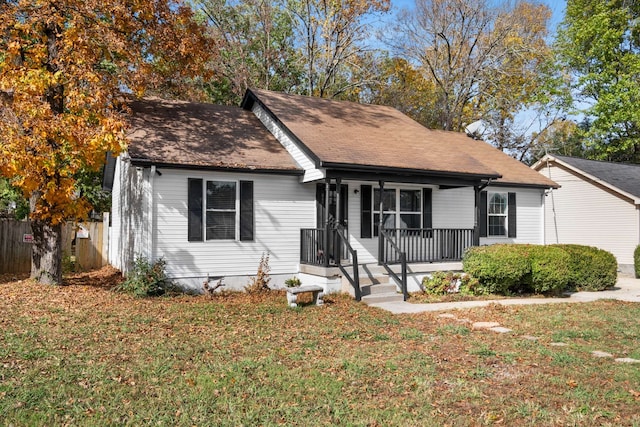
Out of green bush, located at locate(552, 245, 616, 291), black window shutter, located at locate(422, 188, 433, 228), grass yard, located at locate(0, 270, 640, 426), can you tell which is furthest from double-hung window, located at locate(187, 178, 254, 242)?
green bush, located at locate(552, 245, 616, 291)

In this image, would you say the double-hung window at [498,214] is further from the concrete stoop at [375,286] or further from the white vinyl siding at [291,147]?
the white vinyl siding at [291,147]

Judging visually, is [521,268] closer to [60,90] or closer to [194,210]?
[194,210]

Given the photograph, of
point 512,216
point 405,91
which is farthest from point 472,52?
point 512,216

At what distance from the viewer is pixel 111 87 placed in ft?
36.8

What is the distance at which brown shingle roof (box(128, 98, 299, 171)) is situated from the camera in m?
12.0

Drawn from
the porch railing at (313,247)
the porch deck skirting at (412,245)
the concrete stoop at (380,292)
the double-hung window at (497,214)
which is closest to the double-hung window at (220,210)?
the porch railing at (313,247)

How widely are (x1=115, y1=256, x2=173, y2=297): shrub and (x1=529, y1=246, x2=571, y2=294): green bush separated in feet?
28.4

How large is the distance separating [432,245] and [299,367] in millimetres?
8323

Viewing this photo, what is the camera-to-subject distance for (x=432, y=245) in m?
14.0

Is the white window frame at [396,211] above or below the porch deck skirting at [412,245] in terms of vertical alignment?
above

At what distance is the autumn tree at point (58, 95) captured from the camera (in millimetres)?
10141

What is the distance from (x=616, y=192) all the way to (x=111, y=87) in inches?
715

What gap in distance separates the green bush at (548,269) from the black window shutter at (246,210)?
6901mm

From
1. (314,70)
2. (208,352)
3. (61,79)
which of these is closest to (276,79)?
(314,70)
